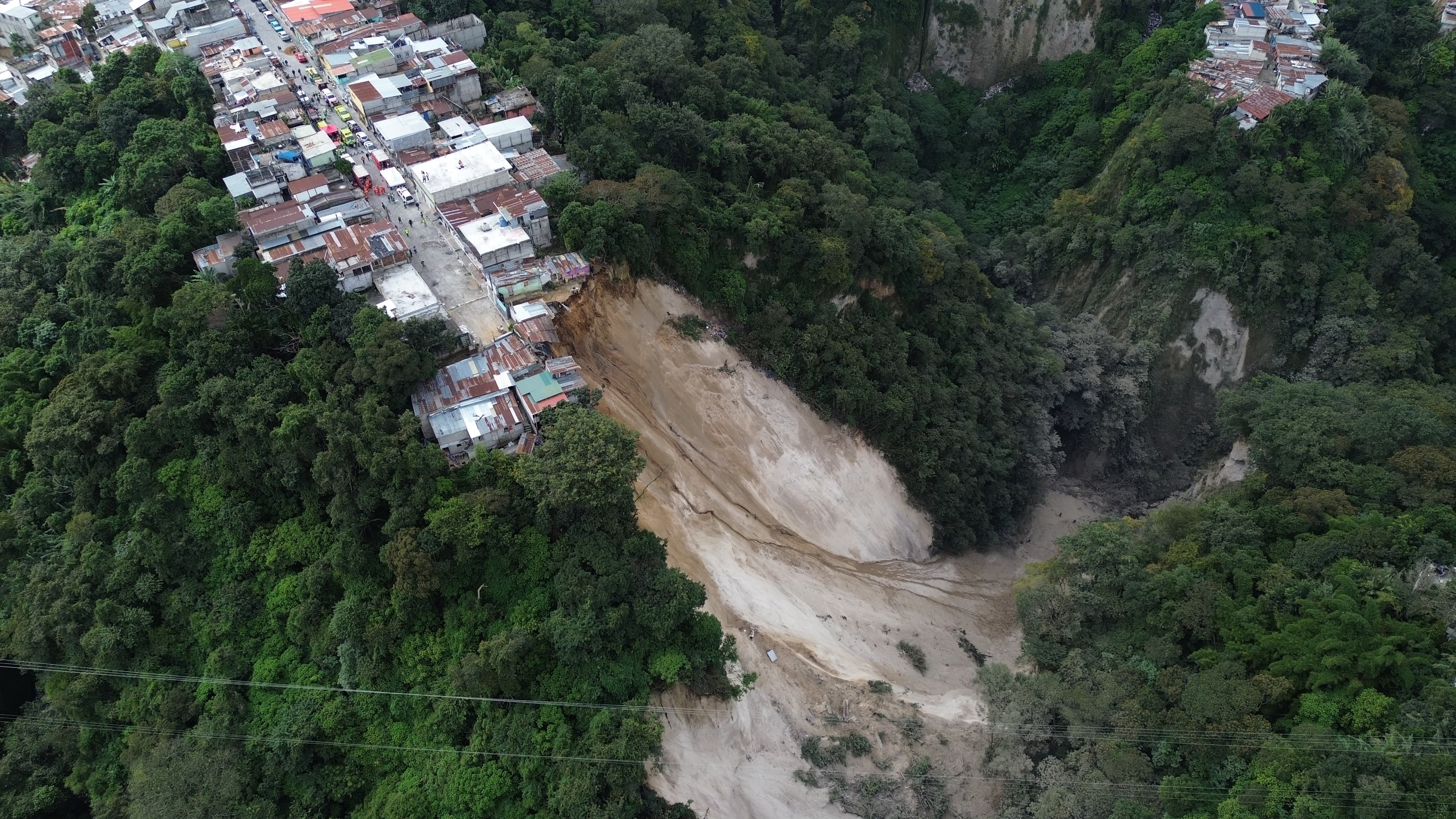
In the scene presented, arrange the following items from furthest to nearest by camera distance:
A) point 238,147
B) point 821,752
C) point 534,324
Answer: point 238,147 < point 534,324 < point 821,752

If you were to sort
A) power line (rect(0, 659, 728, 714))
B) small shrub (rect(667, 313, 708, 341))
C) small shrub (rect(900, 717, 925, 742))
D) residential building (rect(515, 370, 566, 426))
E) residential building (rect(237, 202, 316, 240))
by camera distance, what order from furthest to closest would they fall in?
small shrub (rect(667, 313, 708, 341))
residential building (rect(237, 202, 316, 240))
small shrub (rect(900, 717, 925, 742))
residential building (rect(515, 370, 566, 426))
power line (rect(0, 659, 728, 714))

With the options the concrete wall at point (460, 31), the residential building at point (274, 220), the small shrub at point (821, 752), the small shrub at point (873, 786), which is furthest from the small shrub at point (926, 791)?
the concrete wall at point (460, 31)

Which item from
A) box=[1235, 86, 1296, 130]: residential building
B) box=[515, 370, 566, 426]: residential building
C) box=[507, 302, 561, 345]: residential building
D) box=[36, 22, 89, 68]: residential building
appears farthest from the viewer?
box=[36, 22, 89, 68]: residential building

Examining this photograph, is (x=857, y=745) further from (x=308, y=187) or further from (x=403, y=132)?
(x=403, y=132)

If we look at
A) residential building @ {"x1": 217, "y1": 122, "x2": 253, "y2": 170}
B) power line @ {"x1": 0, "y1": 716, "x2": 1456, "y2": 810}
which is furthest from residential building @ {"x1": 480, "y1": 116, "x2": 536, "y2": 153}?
power line @ {"x1": 0, "y1": 716, "x2": 1456, "y2": 810}

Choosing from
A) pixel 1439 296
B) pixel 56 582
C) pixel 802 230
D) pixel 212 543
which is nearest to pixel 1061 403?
pixel 802 230

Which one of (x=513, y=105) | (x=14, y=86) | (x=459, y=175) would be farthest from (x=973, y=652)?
(x=14, y=86)

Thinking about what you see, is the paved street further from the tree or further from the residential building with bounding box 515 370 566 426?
the tree
